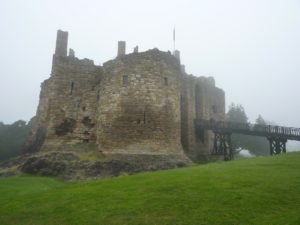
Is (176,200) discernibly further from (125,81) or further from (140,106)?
(125,81)

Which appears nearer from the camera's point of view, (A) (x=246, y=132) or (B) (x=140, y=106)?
(B) (x=140, y=106)

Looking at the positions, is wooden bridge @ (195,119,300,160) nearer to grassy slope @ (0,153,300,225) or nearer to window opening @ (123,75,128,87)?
window opening @ (123,75,128,87)

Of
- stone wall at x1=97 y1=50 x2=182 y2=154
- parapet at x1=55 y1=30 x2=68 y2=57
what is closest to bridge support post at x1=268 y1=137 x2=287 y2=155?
stone wall at x1=97 y1=50 x2=182 y2=154

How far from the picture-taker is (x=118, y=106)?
21.7 metres

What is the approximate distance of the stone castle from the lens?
21.2m

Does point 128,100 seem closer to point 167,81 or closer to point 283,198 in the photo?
point 167,81

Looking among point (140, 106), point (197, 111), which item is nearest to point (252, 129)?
point (197, 111)

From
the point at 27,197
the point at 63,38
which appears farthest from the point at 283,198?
the point at 63,38

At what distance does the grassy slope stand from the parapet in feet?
47.3

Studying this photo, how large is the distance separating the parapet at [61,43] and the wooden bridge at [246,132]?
1142cm

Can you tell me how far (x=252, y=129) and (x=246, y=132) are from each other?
579 mm

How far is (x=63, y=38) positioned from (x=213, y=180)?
18.6m

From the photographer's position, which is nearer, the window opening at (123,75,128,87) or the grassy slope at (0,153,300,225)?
the grassy slope at (0,153,300,225)

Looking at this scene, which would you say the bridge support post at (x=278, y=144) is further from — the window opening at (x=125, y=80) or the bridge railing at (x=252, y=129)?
the window opening at (x=125, y=80)
